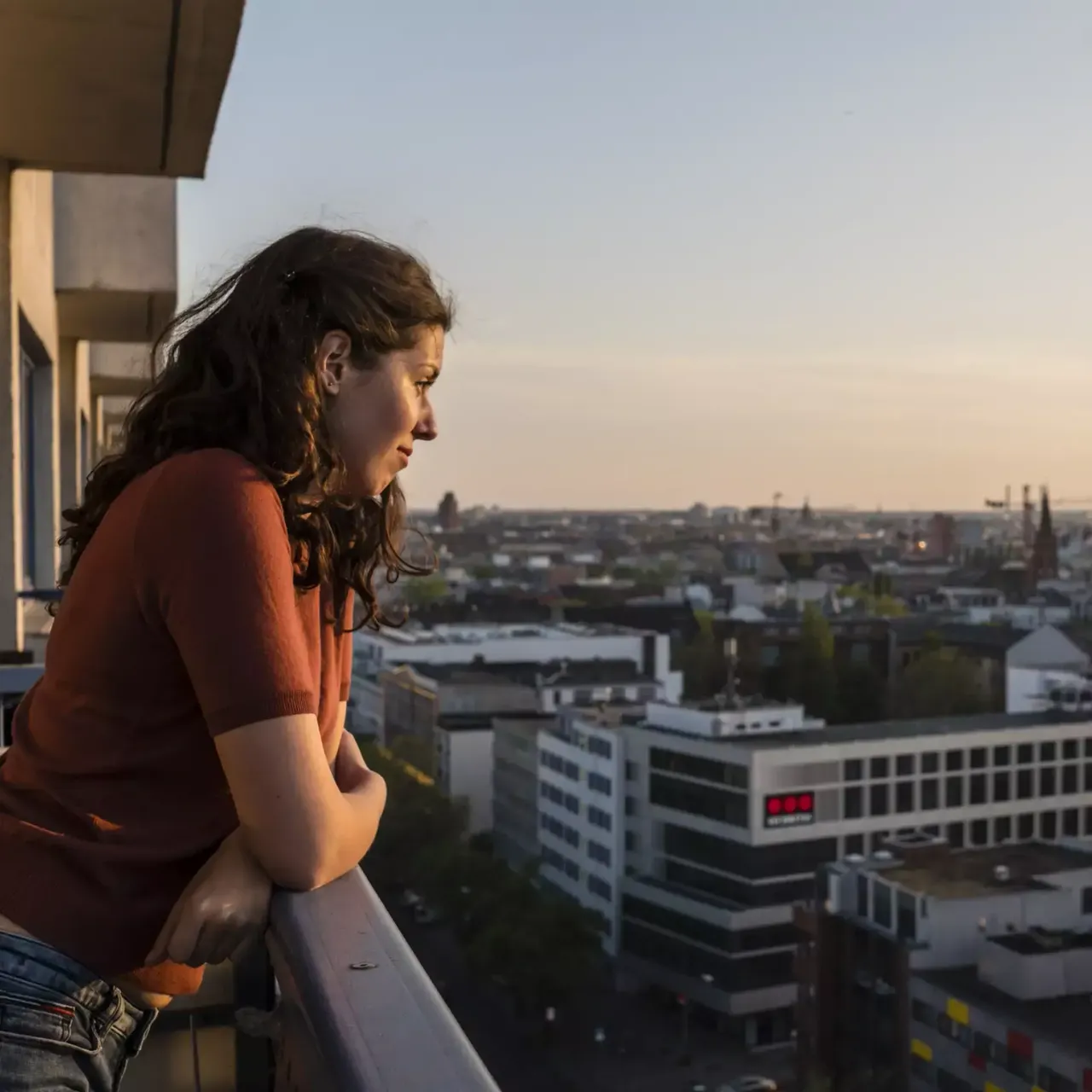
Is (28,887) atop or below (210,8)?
below

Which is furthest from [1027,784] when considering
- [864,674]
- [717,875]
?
[864,674]

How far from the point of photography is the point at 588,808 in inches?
708

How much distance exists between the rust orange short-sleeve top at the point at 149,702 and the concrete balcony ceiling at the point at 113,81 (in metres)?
0.98

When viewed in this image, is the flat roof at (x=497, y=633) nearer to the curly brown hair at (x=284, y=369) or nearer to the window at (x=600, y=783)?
the window at (x=600, y=783)

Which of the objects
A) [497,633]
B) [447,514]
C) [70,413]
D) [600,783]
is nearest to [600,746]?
[600,783]

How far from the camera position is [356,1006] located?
47 centimetres

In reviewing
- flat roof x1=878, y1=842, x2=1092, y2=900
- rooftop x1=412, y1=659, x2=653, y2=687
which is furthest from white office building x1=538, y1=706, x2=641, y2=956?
rooftop x1=412, y1=659, x2=653, y2=687

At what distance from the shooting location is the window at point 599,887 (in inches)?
694

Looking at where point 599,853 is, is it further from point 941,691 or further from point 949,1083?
point 941,691

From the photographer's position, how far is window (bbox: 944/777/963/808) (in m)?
18.4

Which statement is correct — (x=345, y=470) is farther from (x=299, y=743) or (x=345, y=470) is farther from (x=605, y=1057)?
(x=605, y=1057)

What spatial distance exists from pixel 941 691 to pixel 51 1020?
2535 centimetres

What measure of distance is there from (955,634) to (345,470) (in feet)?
94.5

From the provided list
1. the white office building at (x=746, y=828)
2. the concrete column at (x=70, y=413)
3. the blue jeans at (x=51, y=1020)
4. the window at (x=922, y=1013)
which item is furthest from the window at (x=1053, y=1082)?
the blue jeans at (x=51, y=1020)
